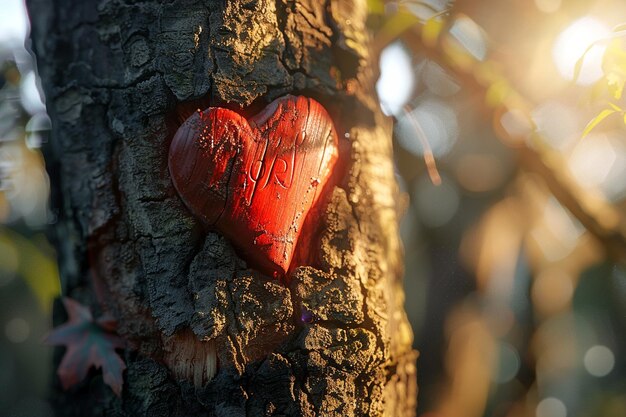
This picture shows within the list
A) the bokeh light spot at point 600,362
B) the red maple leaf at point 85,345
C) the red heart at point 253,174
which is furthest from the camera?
the bokeh light spot at point 600,362

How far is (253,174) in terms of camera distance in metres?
1.01

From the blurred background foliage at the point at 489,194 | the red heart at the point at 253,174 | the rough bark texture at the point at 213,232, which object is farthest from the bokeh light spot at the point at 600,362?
the red heart at the point at 253,174

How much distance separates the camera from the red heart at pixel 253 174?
0.99 m

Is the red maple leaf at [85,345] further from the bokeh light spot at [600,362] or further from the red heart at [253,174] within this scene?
the bokeh light spot at [600,362]

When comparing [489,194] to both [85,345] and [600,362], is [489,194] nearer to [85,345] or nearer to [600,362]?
[85,345]

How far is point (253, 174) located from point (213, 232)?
5.6 inches

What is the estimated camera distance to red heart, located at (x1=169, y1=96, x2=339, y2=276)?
0.99 metres

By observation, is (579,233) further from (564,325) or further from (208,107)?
(208,107)

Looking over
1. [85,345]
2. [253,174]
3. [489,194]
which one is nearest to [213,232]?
[253,174]

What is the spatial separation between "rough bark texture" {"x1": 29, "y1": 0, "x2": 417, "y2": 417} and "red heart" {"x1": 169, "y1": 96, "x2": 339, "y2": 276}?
0.13ft

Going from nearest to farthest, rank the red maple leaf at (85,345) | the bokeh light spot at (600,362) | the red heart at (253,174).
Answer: the red heart at (253,174)
the red maple leaf at (85,345)
the bokeh light spot at (600,362)

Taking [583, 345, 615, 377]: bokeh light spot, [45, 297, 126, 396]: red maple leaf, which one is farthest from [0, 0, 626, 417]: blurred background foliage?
[583, 345, 615, 377]: bokeh light spot

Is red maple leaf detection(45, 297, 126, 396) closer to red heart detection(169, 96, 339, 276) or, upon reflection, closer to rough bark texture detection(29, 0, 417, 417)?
rough bark texture detection(29, 0, 417, 417)

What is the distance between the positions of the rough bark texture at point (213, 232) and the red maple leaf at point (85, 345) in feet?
0.10
